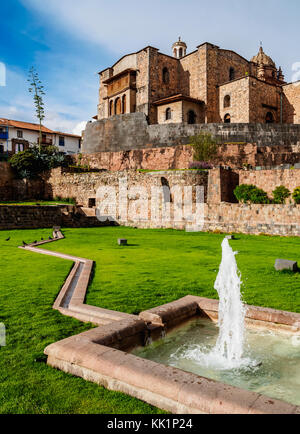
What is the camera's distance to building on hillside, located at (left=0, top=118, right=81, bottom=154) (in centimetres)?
5262

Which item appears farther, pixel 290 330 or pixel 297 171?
pixel 297 171

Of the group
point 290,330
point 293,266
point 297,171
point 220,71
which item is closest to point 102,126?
point 220,71

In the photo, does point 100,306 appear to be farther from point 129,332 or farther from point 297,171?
point 297,171

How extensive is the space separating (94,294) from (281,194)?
57.1 feet

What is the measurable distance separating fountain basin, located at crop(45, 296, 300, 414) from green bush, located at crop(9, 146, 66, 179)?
30.2m

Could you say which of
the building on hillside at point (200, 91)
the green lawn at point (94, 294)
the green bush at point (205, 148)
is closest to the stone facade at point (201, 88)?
the building on hillside at point (200, 91)

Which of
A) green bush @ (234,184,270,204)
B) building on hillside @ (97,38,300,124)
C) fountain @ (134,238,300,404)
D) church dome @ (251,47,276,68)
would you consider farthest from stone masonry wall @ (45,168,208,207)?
church dome @ (251,47,276,68)

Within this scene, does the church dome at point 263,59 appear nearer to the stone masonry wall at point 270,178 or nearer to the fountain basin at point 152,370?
the stone masonry wall at point 270,178

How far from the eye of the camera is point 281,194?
20812 millimetres

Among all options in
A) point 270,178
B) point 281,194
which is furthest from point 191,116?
point 281,194

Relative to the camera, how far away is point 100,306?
209 inches

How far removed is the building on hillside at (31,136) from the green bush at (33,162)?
54.0ft

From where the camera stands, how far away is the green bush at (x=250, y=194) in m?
21.3

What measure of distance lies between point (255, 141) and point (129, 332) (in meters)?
26.8
